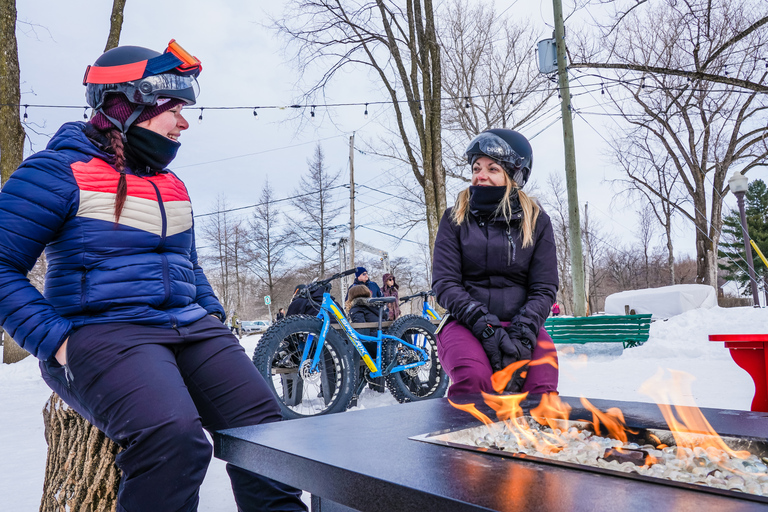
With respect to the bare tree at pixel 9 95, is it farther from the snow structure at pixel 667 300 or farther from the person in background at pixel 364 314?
the snow structure at pixel 667 300

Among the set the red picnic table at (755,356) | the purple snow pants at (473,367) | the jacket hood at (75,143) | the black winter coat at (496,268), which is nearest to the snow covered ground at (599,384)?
the purple snow pants at (473,367)

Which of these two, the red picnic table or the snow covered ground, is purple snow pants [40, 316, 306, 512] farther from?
the red picnic table

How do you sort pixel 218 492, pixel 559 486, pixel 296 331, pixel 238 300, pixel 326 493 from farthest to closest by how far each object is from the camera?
1. pixel 238 300
2. pixel 296 331
3. pixel 218 492
4. pixel 326 493
5. pixel 559 486

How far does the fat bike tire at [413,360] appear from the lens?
520cm

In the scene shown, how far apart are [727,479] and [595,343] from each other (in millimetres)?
7684

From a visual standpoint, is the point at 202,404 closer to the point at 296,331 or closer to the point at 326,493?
the point at 326,493

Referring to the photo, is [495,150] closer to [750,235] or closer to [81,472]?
[81,472]

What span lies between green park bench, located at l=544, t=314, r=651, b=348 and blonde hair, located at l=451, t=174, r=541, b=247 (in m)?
6.14

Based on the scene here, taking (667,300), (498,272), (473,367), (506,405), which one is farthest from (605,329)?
(667,300)

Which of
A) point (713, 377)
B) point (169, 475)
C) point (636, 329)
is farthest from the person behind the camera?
point (636, 329)

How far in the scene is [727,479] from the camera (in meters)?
1.04

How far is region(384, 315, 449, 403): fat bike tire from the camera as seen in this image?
5203mm

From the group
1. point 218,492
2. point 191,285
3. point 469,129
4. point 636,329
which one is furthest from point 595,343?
point 469,129

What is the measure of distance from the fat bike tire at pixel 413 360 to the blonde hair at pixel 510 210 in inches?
105
